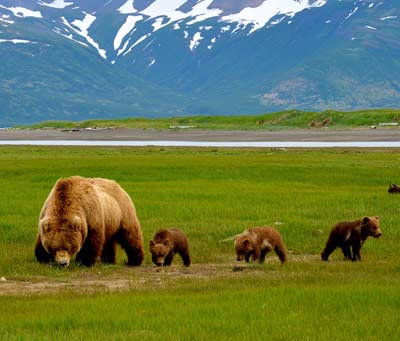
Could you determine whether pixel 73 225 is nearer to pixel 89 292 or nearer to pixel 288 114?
pixel 89 292

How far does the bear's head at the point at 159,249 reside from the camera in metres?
17.2

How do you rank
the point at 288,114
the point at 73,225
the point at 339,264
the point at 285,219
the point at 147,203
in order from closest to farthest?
1. the point at 73,225
2. the point at 339,264
3. the point at 285,219
4. the point at 147,203
5. the point at 288,114

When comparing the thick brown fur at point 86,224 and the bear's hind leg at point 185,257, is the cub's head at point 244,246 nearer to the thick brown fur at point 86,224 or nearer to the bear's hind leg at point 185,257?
the bear's hind leg at point 185,257

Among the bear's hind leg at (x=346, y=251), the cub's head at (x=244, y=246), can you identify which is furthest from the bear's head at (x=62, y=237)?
the bear's hind leg at (x=346, y=251)

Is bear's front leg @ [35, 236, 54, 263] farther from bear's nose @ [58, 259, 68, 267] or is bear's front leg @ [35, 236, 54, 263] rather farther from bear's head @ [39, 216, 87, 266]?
bear's nose @ [58, 259, 68, 267]

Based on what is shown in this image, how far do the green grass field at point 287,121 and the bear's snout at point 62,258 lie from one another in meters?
113

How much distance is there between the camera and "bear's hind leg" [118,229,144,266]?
1797cm

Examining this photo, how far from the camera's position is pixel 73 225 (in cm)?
1614

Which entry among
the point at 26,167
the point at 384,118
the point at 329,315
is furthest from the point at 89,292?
the point at 384,118

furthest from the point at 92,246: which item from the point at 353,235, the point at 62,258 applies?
the point at 353,235

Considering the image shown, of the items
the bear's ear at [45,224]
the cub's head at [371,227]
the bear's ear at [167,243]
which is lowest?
the bear's ear at [167,243]

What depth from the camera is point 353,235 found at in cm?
1794

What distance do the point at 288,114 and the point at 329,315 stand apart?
471 ft

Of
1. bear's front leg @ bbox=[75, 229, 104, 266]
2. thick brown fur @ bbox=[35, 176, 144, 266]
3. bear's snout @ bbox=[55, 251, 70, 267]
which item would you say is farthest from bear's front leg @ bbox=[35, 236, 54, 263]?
bear's snout @ bbox=[55, 251, 70, 267]
